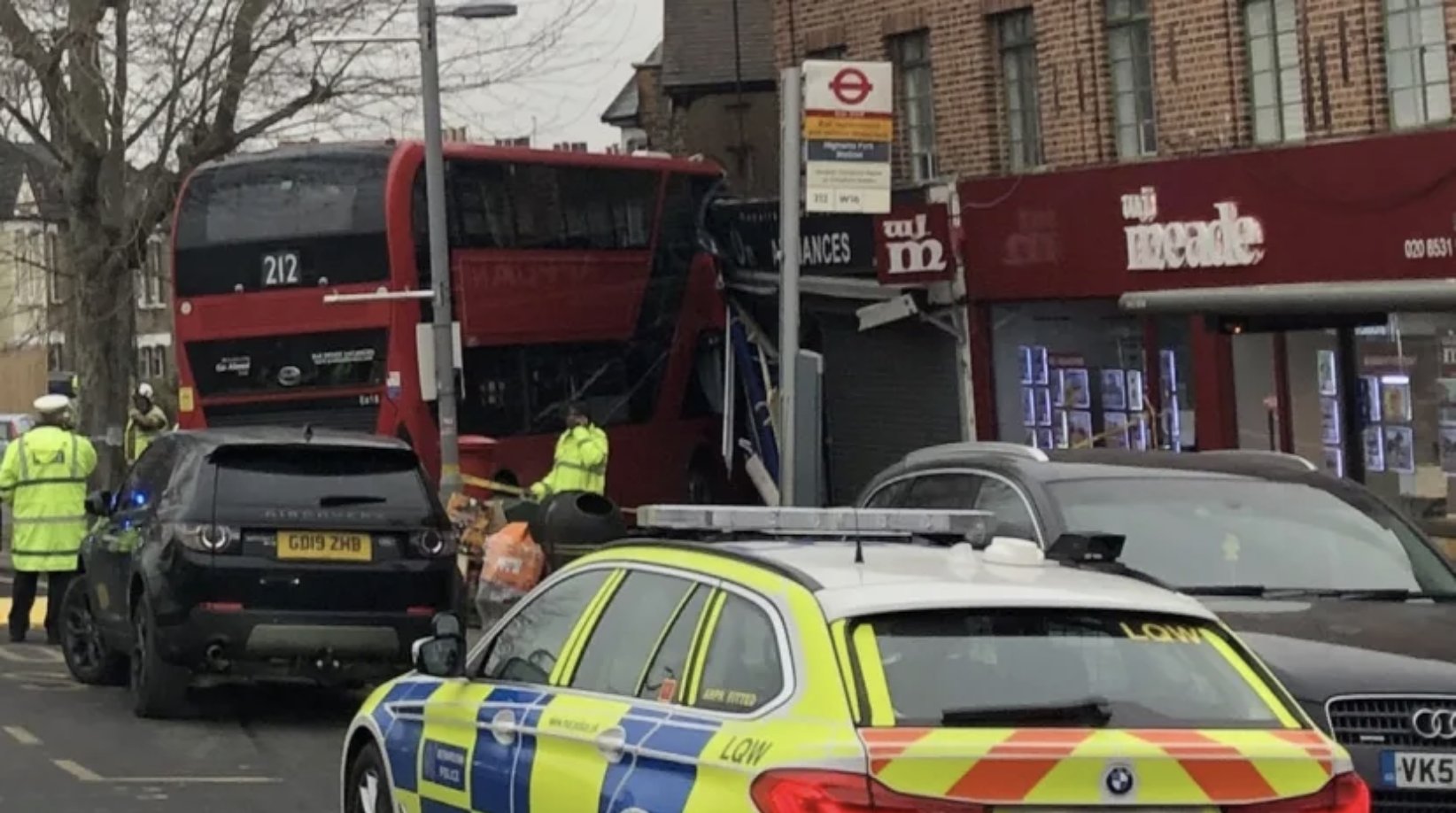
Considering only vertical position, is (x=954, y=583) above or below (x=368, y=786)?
above

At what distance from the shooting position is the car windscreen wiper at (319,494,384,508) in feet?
44.4

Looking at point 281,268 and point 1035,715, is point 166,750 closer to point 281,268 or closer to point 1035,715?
point 1035,715

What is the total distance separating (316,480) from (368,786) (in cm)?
534

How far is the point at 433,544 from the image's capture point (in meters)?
13.7

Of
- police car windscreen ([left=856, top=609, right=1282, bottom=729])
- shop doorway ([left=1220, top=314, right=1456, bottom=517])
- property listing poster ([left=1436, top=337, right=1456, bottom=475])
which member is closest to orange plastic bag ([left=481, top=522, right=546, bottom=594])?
shop doorway ([left=1220, top=314, right=1456, bottom=517])

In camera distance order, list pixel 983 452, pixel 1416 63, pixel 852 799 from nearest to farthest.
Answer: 1. pixel 852 799
2. pixel 983 452
3. pixel 1416 63

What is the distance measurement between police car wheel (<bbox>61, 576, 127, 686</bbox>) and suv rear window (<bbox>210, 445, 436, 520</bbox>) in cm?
214

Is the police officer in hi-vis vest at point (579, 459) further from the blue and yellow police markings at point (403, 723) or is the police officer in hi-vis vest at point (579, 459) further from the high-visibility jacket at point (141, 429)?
the blue and yellow police markings at point (403, 723)

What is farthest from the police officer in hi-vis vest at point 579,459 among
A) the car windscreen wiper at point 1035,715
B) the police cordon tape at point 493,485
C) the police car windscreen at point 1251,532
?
the car windscreen wiper at point 1035,715

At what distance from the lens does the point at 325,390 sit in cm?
2436

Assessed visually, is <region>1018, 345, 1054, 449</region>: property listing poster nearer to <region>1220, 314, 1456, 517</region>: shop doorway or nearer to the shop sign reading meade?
the shop sign reading meade

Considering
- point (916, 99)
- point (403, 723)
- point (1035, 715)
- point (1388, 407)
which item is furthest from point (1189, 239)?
point (1035, 715)

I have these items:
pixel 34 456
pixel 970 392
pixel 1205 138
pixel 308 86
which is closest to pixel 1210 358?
pixel 1205 138

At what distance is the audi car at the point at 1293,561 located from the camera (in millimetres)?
7684
